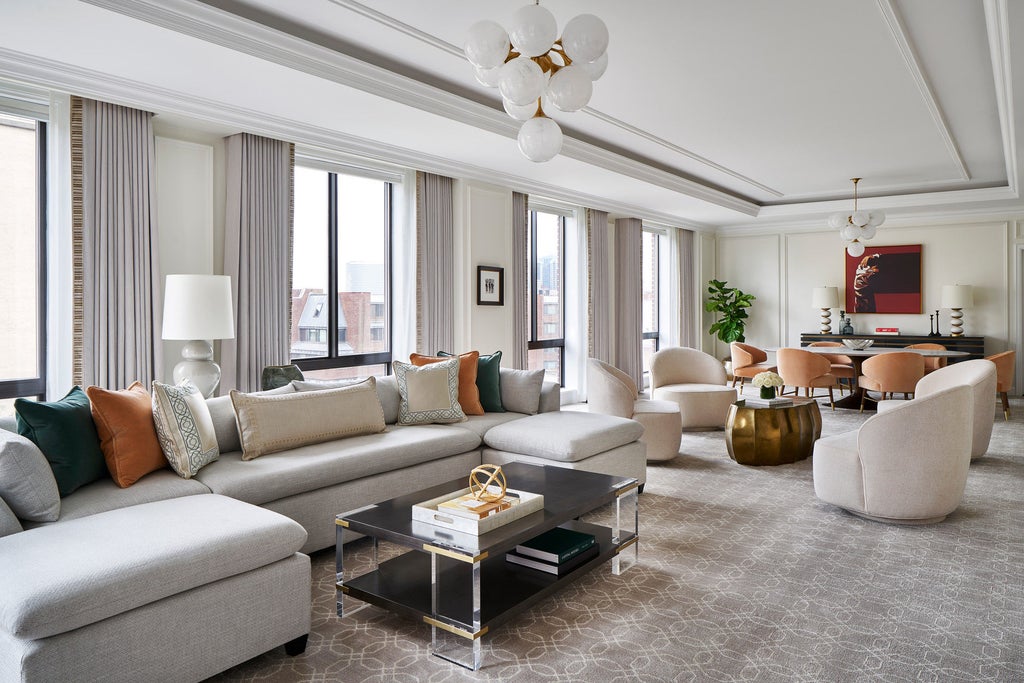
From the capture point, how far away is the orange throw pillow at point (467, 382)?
4.71 metres

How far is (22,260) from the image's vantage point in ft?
13.0

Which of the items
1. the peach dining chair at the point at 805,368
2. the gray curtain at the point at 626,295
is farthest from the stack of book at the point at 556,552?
the gray curtain at the point at 626,295

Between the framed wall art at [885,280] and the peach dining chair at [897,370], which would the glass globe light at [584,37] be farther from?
the framed wall art at [885,280]

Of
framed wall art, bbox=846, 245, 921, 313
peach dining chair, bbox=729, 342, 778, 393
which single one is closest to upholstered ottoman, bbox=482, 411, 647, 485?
peach dining chair, bbox=729, 342, 778, 393

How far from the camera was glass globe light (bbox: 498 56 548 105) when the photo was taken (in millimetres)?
2600

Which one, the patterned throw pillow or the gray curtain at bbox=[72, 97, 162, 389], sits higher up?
the gray curtain at bbox=[72, 97, 162, 389]

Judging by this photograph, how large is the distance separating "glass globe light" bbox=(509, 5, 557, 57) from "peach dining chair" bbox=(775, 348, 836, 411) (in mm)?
6161

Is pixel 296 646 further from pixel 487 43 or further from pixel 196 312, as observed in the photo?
pixel 487 43

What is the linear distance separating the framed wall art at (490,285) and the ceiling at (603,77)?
2.96 ft

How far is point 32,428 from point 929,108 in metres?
6.03

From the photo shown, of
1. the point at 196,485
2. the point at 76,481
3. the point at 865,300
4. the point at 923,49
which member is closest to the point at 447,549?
the point at 196,485

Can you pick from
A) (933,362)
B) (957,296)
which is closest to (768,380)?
(933,362)

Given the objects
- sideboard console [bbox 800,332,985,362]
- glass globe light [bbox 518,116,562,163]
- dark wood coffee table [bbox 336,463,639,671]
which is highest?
glass globe light [bbox 518,116,562,163]

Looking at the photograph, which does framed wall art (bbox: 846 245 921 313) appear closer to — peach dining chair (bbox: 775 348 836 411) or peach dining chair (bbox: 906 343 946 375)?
peach dining chair (bbox: 906 343 946 375)
